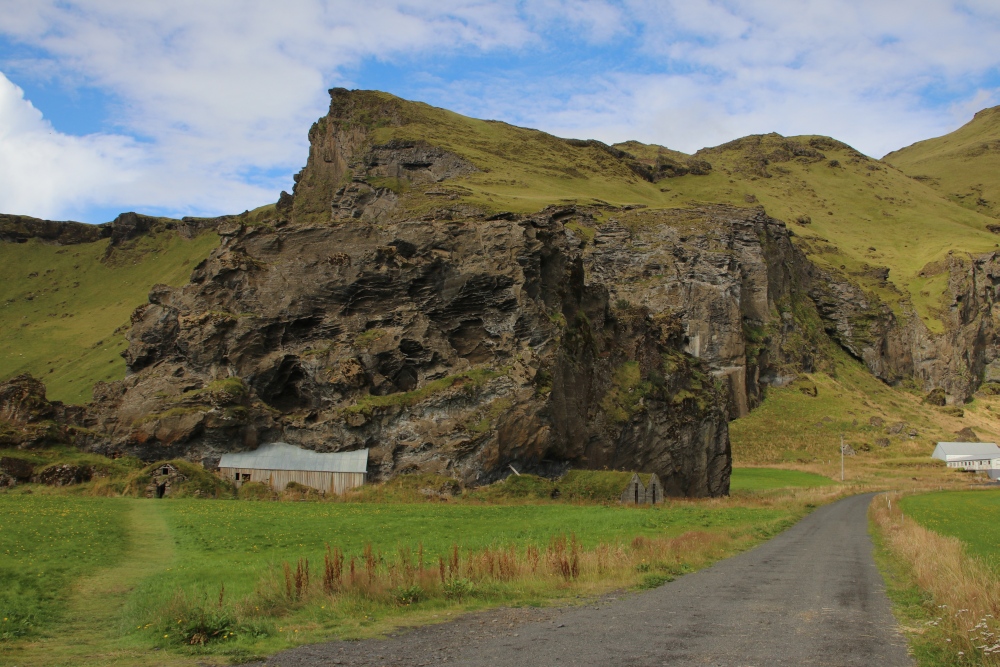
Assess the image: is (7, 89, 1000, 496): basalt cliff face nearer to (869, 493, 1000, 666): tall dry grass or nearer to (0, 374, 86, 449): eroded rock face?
(0, 374, 86, 449): eroded rock face

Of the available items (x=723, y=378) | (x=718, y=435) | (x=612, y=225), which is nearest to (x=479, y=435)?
(x=718, y=435)

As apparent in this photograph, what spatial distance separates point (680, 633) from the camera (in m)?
13.0

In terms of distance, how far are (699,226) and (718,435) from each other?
56.4 m

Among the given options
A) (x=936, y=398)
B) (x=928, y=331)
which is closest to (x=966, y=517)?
(x=936, y=398)

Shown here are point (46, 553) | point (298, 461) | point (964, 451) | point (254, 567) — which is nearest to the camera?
point (254, 567)

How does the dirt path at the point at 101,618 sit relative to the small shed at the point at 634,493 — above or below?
above

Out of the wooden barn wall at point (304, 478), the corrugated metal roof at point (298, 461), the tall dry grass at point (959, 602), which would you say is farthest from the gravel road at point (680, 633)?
the corrugated metal roof at point (298, 461)

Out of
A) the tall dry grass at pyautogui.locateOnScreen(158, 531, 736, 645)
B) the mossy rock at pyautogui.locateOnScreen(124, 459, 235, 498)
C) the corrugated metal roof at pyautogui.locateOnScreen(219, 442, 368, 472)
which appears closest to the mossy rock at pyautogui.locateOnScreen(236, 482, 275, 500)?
the mossy rock at pyautogui.locateOnScreen(124, 459, 235, 498)

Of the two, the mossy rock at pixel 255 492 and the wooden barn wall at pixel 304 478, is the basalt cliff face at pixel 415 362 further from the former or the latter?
the mossy rock at pixel 255 492

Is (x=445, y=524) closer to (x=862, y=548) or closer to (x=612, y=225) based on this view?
(x=862, y=548)

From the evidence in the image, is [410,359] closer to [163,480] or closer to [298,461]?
[298,461]

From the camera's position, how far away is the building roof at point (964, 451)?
9969 centimetres

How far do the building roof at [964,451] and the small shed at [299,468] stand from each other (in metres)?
85.5

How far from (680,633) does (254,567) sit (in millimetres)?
11428
